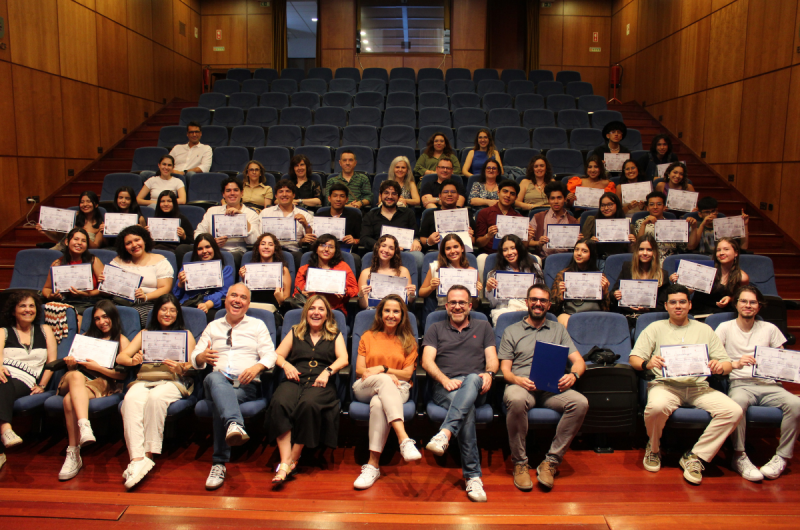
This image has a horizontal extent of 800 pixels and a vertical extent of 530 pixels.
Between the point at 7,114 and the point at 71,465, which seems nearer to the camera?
the point at 71,465

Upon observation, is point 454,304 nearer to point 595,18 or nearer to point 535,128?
Result: point 535,128

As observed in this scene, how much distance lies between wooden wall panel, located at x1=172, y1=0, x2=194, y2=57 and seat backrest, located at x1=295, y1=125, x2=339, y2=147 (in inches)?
168

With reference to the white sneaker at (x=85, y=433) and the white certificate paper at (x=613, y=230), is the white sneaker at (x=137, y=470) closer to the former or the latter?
the white sneaker at (x=85, y=433)

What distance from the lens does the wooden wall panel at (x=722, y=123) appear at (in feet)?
19.3

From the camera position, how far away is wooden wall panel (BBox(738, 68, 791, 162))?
203 inches

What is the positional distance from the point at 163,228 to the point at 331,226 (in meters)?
1.25

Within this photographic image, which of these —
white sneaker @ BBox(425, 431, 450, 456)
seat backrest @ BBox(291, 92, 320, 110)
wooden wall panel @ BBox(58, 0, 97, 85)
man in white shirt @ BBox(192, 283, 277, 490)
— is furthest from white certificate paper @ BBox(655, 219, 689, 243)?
wooden wall panel @ BBox(58, 0, 97, 85)

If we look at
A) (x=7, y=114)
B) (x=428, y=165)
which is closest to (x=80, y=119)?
(x=7, y=114)

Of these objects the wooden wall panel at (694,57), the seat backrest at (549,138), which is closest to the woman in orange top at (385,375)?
the seat backrest at (549,138)

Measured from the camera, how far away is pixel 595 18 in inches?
372

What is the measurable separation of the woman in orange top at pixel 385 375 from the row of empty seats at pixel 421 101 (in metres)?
4.69

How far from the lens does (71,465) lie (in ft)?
8.46

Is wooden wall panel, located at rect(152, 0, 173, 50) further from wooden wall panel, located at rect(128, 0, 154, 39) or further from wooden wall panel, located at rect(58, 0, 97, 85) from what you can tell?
wooden wall panel, located at rect(58, 0, 97, 85)

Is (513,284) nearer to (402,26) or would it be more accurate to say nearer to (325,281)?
(325,281)
